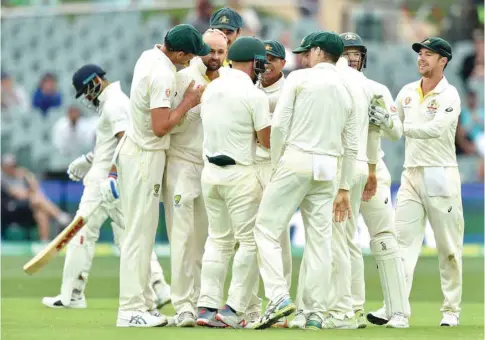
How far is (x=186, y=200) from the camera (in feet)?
31.3

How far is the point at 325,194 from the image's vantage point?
895cm

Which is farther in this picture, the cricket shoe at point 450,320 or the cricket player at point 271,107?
the cricket shoe at point 450,320

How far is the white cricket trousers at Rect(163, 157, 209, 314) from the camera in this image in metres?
9.52

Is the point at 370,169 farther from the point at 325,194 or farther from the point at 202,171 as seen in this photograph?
the point at 202,171

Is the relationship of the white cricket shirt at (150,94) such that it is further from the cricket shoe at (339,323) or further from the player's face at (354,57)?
the cricket shoe at (339,323)

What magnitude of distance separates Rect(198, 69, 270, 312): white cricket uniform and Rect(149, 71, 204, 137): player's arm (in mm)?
240

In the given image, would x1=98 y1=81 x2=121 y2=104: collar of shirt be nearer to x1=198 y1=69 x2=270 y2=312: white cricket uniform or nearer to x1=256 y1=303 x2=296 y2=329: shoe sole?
x1=198 y1=69 x2=270 y2=312: white cricket uniform

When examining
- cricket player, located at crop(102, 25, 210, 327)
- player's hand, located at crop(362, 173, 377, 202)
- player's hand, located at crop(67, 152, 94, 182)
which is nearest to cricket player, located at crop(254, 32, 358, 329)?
player's hand, located at crop(362, 173, 377, 202)

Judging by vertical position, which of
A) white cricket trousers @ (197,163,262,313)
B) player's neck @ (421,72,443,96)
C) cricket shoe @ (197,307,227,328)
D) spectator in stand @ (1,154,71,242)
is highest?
player's neck @ (421,72,443,96)

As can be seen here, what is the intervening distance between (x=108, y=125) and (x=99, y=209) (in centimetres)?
87

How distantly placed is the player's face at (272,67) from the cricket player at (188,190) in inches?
14.6

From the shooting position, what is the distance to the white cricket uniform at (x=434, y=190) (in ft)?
33.2

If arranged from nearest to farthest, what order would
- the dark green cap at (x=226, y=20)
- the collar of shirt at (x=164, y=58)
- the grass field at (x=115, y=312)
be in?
the grass field at (x=115, y=312) < the collar of shirt at (x=164, y=58) < the dark green cap at (x=226, y=20)

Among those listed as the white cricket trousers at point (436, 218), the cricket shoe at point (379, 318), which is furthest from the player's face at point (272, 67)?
the cricket shoe at point (379, 318)
